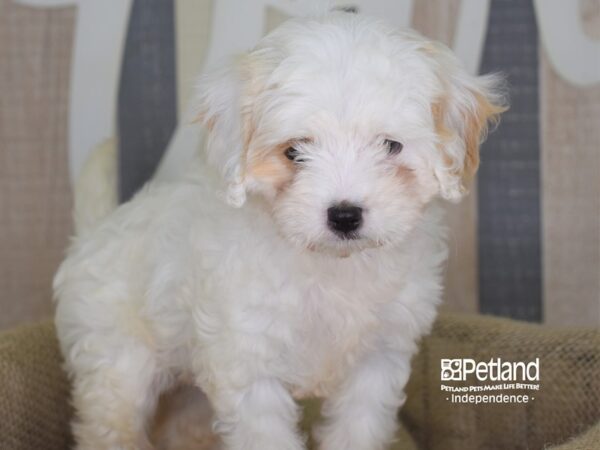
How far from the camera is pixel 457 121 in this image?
2514 millimetres

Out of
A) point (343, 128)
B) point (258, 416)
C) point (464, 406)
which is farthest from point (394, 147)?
point (464, 406)

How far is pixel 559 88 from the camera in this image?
4062mm

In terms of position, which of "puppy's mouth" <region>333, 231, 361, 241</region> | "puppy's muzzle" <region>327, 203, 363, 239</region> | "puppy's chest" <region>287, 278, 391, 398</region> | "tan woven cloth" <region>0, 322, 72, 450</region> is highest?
"puppy's muzzle" <region>327, 203, 363, 239</region>

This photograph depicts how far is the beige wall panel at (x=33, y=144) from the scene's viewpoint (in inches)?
165

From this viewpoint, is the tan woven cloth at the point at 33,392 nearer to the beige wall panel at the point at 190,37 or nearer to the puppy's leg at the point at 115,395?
the puppy's leg at the point at 115,395

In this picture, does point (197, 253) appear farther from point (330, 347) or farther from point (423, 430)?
point (423, 430)

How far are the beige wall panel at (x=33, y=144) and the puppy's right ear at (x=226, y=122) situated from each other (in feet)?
5.94

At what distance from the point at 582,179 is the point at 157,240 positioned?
6.63 ft

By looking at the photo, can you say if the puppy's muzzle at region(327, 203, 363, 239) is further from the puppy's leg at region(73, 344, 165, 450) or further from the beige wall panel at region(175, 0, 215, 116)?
the beige wall panel at region(175, 0, 215, 116)

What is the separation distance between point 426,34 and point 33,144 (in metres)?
1.73

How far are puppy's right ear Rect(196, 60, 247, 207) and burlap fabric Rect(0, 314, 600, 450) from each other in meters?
1.17

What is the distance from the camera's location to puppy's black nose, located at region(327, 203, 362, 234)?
224 cm

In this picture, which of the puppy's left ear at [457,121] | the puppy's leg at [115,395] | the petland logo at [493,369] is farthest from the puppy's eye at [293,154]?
the petland logo at [493,369]

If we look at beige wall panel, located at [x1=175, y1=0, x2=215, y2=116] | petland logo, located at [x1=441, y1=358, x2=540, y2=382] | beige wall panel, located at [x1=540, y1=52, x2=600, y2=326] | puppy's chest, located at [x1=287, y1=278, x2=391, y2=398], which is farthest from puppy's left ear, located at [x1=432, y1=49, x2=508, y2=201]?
beige wall panel, located at [x1=175, y1=0, x2=215, y2=116]
